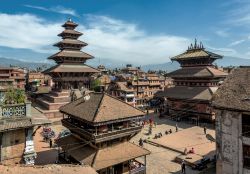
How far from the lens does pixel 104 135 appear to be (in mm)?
19469

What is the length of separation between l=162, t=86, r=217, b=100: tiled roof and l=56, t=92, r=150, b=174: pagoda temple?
25.1m

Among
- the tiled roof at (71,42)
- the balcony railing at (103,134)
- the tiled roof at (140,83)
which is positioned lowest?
the balcony railing at (103,134)

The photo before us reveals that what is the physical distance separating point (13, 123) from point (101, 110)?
7372 millimetres

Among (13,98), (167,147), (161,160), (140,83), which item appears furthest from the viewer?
(140,83)

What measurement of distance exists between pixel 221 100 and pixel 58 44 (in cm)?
4614

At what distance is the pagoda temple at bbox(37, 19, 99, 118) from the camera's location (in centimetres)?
5181

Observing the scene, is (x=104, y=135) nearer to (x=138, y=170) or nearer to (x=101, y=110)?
(x=101, y=110)

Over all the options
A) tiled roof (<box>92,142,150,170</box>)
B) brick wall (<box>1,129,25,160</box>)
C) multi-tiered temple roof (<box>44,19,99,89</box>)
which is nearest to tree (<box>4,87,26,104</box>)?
brick wall (<box>1,129,25,160</box>)

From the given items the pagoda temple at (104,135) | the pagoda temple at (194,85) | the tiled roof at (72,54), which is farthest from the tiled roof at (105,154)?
the tiled roof at (72,54)

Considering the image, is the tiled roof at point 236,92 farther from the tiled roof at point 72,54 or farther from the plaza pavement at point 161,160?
the tiled roof at point 72,54

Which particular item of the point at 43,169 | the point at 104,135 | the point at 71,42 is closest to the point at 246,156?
the point at 104,135

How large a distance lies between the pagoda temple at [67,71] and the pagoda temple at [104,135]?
2830cm

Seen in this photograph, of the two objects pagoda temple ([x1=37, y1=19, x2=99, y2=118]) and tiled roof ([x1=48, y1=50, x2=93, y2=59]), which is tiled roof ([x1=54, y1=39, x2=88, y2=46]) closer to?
pagoda temple ([x1=37, y1=19, x2=99, y2=118])

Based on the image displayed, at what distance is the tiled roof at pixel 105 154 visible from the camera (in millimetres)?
18922
